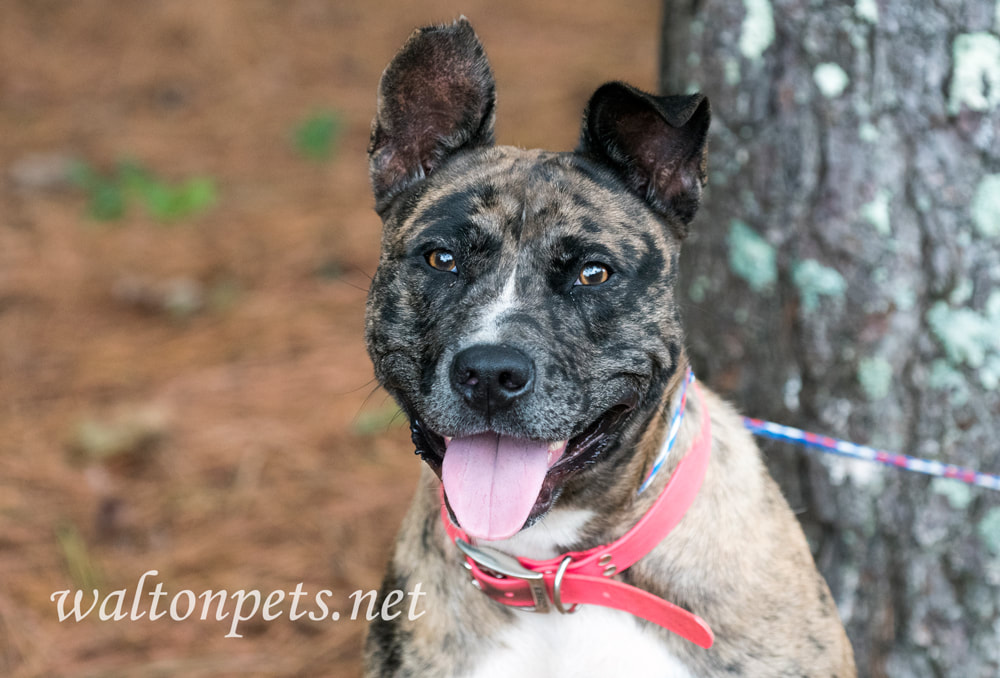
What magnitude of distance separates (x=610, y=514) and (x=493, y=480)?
1.37 ft

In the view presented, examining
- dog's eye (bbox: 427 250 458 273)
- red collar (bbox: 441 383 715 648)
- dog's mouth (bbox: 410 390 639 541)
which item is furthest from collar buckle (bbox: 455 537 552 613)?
dog's eye (bbox: 427 250 458 273)

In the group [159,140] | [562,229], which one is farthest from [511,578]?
[159,140]

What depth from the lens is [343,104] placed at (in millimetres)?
8406

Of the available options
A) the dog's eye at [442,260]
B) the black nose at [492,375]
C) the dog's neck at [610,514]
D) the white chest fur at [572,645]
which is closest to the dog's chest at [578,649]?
the white chest fur at [572,645]

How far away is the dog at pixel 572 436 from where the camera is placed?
8.16 ft

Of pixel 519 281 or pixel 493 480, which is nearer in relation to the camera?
pixel 493 480

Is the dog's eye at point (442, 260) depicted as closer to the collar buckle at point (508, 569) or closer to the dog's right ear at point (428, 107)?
the dog's right ear at point (428, 107)

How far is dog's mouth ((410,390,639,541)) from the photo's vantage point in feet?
7.95

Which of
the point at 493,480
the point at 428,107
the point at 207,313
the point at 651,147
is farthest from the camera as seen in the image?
the point at 207,313

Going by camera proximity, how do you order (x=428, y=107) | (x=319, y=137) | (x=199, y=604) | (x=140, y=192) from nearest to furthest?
(x=428, y=107) → (x=199, y=604) → (x=140, y=192) → (x=319, y=137)

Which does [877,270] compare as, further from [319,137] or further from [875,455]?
[319,137]

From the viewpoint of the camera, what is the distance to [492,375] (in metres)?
2.37

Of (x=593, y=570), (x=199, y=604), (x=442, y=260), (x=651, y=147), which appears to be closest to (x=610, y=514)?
(x=593, y=570)

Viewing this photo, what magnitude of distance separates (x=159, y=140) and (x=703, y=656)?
6.91m
